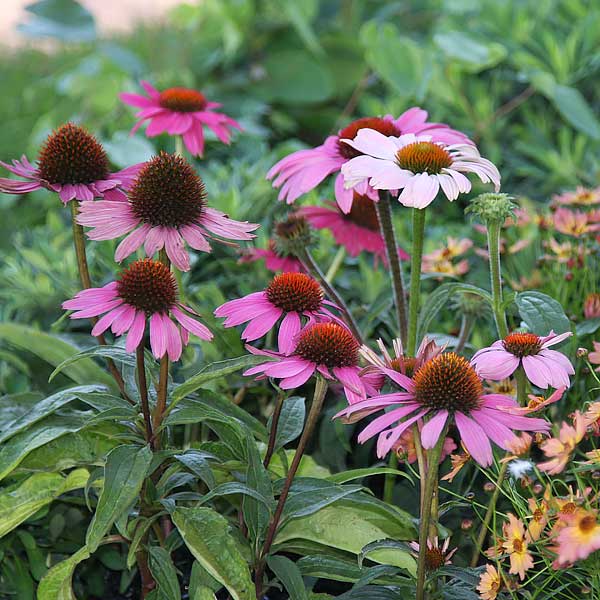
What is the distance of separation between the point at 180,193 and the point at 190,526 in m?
0.34

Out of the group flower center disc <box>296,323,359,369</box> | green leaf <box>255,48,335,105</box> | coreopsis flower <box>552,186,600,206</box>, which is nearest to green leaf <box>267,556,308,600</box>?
flower center disc <box>296,323,359,369</box>

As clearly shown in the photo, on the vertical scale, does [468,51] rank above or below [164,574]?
below

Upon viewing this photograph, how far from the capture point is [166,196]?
88cm

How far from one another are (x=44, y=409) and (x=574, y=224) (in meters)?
0.82

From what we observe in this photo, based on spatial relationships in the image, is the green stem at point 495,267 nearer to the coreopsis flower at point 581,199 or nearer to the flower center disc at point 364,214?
the flower center disc at point 364,214

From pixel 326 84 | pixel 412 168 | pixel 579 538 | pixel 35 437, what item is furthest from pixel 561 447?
pixel 326 84

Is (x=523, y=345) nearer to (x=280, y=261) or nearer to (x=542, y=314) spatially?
(x=542, y=314)

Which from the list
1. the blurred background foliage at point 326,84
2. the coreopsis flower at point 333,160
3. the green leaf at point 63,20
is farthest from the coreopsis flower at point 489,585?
the green leaf at point 63,20

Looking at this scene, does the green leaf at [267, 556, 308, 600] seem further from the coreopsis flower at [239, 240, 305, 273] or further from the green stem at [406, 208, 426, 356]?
the coreopsis flower at [239, 240, 305, 273]

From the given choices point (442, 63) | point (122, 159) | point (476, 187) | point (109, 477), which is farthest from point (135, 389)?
point (442, 63)

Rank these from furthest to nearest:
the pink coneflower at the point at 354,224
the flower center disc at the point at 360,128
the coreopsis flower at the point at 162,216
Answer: the pink coneflower at the point at 354,224 → the flower center disc at the point at 360,128 → the coreopsis flower at the point at 162,216

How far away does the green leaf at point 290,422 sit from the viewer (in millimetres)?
989

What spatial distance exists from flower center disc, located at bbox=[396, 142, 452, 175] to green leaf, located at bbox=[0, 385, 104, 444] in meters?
0.43

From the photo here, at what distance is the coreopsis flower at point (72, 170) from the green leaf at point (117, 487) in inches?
11.8
